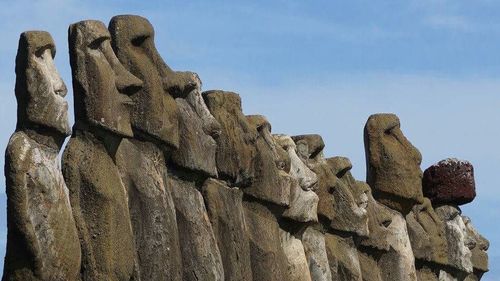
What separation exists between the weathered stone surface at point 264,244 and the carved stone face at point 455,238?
5950mm

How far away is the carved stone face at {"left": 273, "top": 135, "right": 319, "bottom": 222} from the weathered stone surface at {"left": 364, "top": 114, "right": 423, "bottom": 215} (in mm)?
2581

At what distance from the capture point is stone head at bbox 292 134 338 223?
1762 centimetres

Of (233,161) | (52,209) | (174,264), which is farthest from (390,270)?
(52,209)

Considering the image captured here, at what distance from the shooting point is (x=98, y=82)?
42.3ft

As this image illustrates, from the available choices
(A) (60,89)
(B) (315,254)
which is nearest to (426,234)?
(B) (315,254)

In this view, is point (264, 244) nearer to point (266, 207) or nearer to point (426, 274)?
point (266, 207)

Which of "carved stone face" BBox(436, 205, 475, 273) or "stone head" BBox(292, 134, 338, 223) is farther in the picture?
"carved stone face" BBox(436, 205, 475, 273)

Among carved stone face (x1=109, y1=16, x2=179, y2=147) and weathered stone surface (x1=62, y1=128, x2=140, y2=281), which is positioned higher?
carved stone face (x1=109, y1=16, x2=179, y2=147)

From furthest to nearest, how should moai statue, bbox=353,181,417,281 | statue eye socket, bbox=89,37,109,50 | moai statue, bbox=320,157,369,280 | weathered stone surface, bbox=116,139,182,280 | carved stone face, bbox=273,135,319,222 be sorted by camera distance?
moai statue, bbox=353,181,417,281, moai statue, bbox=320,157,369,280, carved stone face, bbox=273,135,319,222, weathered stone surface, bbox=116,139,182,280, statue eye socket, bbox=89,37,109,50

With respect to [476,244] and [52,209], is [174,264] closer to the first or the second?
[52,209]

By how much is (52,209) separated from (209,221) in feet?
9.20

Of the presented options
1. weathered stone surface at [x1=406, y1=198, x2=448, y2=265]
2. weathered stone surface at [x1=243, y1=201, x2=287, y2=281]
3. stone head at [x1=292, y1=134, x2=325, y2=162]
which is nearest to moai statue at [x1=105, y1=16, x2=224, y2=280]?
weathered stone surface at [x1=243, y1=201, x2=287, y2=281]

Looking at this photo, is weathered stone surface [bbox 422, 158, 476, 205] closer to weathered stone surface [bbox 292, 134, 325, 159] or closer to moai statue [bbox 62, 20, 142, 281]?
weathered stone surface [bbox 292, 134, 325, 159]

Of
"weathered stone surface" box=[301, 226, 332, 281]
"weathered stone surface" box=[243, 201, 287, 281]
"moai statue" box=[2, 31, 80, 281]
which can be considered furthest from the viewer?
"weathered stone surface" box=[301, 226, 332, 281]
